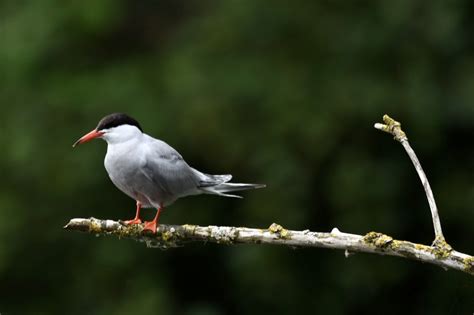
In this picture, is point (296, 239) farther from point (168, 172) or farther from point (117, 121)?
point (117, 121)

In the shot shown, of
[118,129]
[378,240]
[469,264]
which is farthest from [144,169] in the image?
[469,264]

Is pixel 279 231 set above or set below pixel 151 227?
above

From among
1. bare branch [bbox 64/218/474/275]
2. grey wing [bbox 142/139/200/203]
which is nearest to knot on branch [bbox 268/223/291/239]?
bare branch [bbox 64/218/474/275]

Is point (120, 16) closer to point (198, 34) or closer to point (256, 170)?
point (198, 34)

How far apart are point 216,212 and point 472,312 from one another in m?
3.57

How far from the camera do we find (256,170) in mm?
6602

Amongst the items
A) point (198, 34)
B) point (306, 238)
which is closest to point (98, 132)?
point (306, 238)

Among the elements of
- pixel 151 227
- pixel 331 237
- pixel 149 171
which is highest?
pixel 331 237

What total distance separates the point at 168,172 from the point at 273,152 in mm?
2815

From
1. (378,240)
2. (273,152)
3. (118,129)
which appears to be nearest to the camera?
(378,240)

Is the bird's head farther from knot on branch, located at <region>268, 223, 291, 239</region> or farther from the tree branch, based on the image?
knot on branch, located at <region>268, 223, 291, 239</region>

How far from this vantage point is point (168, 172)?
3.83 meters

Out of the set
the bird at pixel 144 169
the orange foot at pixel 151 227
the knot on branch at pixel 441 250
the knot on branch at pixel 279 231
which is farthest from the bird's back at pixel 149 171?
the knot on branch at pixel 441 250

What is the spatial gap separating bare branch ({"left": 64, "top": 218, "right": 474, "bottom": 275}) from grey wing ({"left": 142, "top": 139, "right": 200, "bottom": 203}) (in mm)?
229
